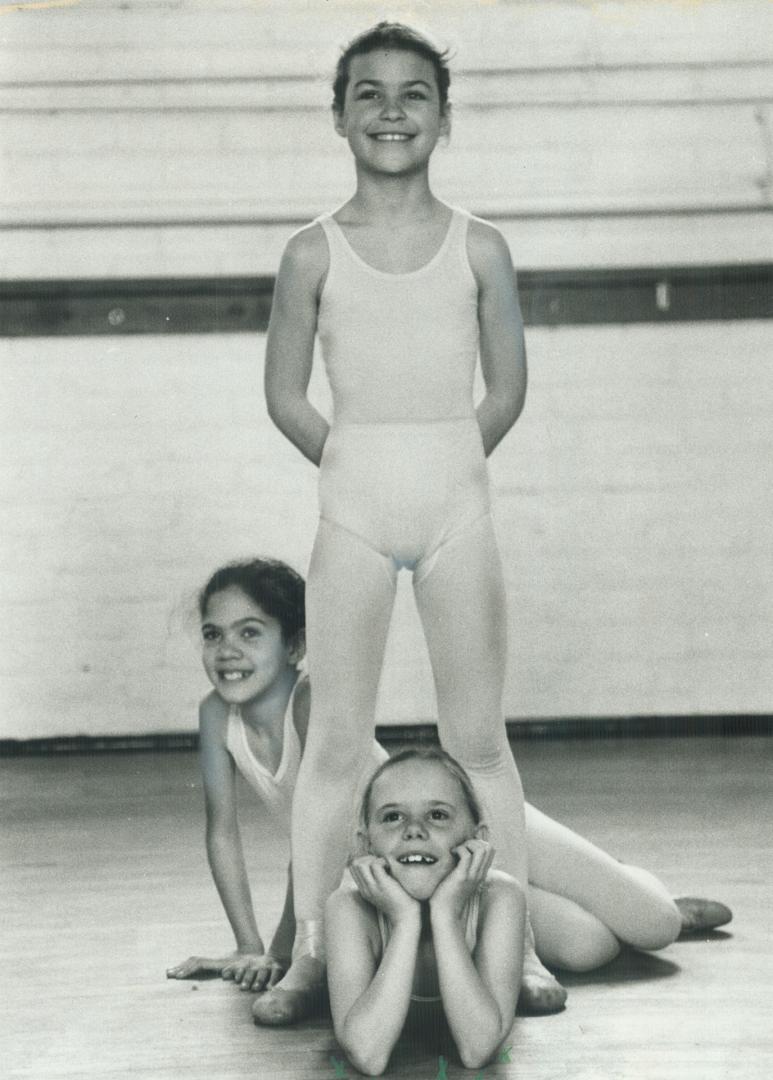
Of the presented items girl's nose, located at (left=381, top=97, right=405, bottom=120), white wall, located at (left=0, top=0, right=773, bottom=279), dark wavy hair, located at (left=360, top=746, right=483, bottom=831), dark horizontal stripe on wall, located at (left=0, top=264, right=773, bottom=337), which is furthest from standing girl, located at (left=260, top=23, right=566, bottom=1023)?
dark horizontal stripe on wall, located at (left=0, top=264, right=773, bottom=337)

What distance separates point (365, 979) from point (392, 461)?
731 millimetres

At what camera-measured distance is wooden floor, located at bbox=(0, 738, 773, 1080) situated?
91.7 inches

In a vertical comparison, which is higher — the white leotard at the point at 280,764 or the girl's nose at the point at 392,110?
the girl's nose at the point at 392,110

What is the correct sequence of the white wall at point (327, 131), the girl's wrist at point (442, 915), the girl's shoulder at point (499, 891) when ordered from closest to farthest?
1. the girl's wrist at point (442, 915)
2. the girl's shoulder at point (499, 891)
3. the white wall at point (327, 131)

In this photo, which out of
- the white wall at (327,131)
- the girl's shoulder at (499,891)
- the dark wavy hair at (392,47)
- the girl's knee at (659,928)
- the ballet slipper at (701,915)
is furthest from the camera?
the white wall at (327,131)

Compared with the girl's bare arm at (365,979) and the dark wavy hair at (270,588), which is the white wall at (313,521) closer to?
the dark wavy hair at (270,588)

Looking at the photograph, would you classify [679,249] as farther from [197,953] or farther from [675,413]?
[197,953]

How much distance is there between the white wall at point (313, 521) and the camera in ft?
20.1

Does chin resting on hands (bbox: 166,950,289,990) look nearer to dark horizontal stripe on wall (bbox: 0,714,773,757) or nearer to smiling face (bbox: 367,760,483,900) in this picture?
smiling face (bbox: 367,760,483,900)

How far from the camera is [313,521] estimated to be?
20.3 ft

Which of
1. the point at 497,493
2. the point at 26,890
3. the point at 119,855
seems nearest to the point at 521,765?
the point at 497,493

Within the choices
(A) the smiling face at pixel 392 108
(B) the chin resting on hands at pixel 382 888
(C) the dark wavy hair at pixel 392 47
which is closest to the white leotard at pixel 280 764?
Answer: (B) the chin resting on hands at pixel 382 888

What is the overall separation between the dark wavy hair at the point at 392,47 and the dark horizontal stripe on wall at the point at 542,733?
152 inches

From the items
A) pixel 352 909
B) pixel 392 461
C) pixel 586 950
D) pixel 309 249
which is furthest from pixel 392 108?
pixel 586 950
